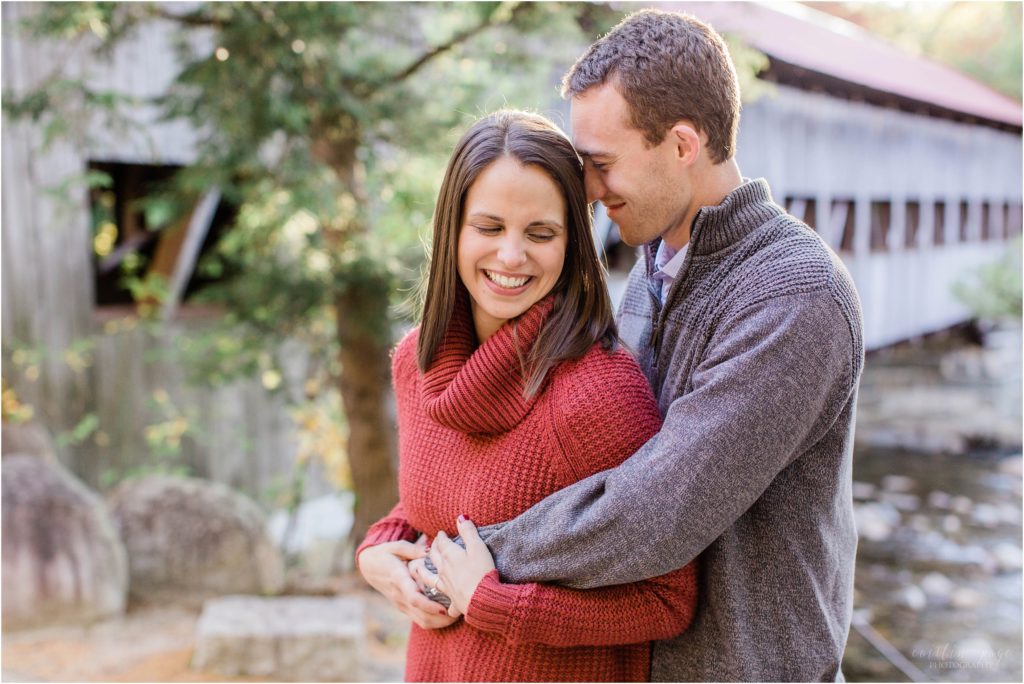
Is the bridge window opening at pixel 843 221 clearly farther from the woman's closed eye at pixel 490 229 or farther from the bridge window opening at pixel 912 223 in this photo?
the woman's closed eye at pixel 490 229

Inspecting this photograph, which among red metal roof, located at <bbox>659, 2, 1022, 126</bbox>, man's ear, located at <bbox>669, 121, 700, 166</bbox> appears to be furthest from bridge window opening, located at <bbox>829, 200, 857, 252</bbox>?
man's ear, located at <bbox>669, 121, 700, 166</bbox>

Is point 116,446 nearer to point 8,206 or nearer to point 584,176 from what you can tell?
point 8,206

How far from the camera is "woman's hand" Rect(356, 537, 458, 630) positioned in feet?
5.60

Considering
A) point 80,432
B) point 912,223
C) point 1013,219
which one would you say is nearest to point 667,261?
point 80,432

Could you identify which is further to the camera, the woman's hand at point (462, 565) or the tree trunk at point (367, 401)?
the tree trunk at point (367, 401)

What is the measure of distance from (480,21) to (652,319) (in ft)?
9.35

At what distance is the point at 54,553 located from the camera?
460 cm

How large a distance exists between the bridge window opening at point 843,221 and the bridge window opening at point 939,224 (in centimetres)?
309

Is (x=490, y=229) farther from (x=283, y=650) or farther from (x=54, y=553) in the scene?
(x=54, y=553)

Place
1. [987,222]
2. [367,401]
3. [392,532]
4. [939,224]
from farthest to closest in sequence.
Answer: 1. [987,222]
2. [939,224]
3. [367,401]
4. [392,532]

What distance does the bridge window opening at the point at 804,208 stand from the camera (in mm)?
9219

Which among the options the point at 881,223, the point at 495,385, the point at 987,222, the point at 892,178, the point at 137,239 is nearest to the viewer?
the point at 495,385

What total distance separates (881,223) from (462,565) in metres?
11.2

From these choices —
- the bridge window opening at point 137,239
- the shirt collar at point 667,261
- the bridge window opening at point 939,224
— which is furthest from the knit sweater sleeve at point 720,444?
the bridge window opening at point 939,224
